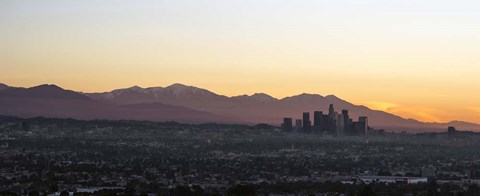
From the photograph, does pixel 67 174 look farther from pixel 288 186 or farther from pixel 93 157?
pixel 93 157

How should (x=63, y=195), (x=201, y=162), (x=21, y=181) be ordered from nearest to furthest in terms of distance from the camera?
(x=63, y=195), (x=21, y=181), (x=201, y=162)

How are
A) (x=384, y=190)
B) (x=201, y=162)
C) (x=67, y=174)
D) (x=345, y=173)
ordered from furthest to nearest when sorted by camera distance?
(x=201, y=162) → (x=345, y=173) → (x=67, y=174) → (x=384, y=190)

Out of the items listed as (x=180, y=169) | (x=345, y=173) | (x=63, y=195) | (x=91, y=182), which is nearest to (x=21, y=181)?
(x=91, y=182)

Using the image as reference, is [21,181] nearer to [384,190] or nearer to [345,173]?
[384,190]

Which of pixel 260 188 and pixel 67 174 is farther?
pixel 67 174

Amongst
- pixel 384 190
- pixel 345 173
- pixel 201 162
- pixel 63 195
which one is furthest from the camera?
pixel 201 162

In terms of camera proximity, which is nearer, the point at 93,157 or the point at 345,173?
the point at 345,173

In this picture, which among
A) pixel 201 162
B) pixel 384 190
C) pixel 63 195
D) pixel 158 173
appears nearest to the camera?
pixel 63 195

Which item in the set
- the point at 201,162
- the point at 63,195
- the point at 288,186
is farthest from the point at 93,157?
the point at 63,195
